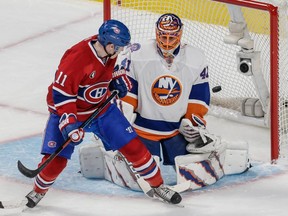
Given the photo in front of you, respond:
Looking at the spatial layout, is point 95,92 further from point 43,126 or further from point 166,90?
point 43,126

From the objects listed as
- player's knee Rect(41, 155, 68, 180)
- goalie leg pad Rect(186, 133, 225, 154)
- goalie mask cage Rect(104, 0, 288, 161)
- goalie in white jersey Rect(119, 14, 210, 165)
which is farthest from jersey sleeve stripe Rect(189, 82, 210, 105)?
player's knee Rect(41, 155, 68, 180)

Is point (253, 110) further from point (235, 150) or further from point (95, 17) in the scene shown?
point (95, 17)

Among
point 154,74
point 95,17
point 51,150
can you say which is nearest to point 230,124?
point 154,74

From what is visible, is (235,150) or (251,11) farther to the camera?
(251,11)

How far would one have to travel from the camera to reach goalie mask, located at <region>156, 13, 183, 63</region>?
5098mm

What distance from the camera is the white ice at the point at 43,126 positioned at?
16.4 ft

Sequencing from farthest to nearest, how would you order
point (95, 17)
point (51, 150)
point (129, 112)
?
point (95, 17) → point (129, 112) → point (51, 150)

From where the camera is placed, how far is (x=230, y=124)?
6.03 m

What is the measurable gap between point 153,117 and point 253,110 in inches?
32.2

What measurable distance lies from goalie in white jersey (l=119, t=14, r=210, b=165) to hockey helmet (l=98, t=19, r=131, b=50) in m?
0.30

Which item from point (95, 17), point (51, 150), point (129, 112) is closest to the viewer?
point (51, 150)

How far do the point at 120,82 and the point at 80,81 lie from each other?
0.24 m

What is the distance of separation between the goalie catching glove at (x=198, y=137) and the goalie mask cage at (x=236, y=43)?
13.0 inches

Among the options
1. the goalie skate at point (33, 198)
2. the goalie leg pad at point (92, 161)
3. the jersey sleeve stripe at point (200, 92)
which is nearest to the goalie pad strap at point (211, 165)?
the jersey sleeve stripe at point (200, 92)
